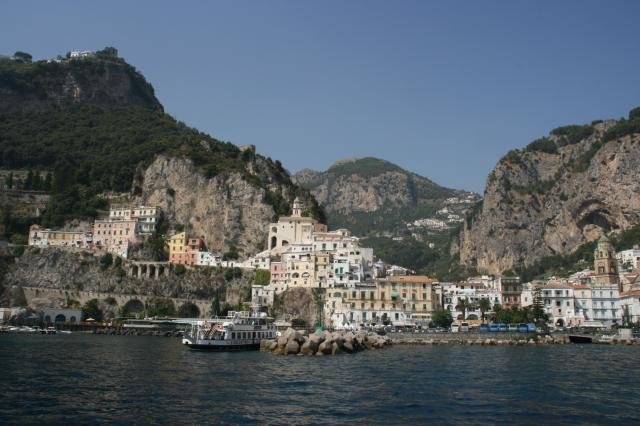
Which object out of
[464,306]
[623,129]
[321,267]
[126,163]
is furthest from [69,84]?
[623,129]

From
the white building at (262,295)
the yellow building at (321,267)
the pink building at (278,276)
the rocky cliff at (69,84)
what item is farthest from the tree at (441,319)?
the rocky cliff at (69,84)

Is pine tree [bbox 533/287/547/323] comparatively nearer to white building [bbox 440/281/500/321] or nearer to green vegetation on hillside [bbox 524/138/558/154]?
white building [bbox 440/281/500/321]

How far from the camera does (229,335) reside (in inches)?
2293

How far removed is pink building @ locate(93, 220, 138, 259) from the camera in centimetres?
10356

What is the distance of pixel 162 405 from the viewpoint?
998 inches

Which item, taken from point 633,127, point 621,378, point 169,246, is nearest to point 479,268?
point 633,127

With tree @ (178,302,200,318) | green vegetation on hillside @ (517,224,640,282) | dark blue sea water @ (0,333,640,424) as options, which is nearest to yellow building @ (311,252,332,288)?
tree @ (178,302,200,318)

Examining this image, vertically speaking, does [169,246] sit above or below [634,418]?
above

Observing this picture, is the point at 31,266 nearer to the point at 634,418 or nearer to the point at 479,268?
the point at 634,418

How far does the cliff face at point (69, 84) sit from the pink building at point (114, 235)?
72.7 metres

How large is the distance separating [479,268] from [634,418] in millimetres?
149746

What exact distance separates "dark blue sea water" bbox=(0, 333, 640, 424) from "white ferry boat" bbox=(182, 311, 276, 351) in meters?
7.64

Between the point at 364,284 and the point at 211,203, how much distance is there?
128 ft

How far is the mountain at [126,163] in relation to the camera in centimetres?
11169
